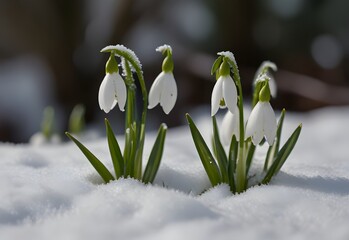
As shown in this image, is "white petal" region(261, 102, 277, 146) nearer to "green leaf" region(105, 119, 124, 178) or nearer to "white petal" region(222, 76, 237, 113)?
"white petal" region(222, 76, 237, 113)

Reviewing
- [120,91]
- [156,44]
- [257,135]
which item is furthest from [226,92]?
[156,44]

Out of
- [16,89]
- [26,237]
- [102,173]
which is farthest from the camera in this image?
[16,89]

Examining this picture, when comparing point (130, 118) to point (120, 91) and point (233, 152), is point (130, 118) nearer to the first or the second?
point (120, 91)

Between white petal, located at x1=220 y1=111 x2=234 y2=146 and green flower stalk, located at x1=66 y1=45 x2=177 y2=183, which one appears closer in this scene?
green flower stalk, located at x1=66 y1=45 x2=177 y2=183

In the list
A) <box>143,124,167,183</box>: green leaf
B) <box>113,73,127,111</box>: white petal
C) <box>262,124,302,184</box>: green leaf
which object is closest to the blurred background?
<box>262,124,302,184</box>: green leaf

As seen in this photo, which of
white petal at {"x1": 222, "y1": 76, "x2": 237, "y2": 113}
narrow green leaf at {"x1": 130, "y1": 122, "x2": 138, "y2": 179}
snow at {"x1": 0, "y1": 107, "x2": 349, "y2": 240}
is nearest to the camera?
snow at {"x1": 0, "y1": 107, "x2": 349, "y2": 240}

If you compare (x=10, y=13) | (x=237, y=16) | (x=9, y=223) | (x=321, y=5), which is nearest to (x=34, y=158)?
(x=9, y=223)

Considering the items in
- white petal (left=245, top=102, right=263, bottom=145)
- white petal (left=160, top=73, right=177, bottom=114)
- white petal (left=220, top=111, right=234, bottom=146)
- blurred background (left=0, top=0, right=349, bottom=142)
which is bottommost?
blurred background (left=0, top=0, right=349, bottom=142)

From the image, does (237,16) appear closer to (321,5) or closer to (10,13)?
(321,5)
